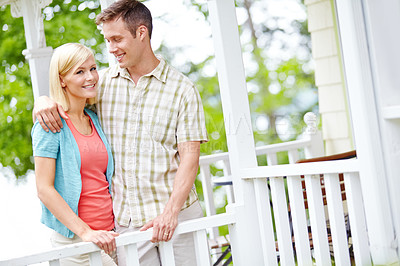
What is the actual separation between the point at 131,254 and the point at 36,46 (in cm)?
204

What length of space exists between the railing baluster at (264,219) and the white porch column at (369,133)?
2.42ft

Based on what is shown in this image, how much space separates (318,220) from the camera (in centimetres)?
266

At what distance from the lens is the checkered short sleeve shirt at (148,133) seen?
286 cm

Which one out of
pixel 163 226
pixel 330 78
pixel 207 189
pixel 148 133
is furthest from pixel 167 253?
pixel 330 78

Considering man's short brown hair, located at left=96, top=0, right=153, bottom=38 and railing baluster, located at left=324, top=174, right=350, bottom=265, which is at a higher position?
man's short brown hair, located at left=96, top=0, right=153, bottom=38

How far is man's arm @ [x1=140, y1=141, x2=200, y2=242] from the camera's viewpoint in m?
2.69

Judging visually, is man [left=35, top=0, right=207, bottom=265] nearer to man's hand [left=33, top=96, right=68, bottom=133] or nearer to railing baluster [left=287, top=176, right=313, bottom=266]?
man's hand [left=33, top=96, right=68, bottom=133]

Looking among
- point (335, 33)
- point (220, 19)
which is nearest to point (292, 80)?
point (335, 33)

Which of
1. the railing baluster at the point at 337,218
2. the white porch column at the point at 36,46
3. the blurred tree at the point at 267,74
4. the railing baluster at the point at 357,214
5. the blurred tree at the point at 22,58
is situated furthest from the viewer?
the blurred tree at the point at 267,74

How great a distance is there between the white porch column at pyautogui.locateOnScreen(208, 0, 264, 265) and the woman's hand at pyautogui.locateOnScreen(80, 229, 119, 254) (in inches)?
28.4

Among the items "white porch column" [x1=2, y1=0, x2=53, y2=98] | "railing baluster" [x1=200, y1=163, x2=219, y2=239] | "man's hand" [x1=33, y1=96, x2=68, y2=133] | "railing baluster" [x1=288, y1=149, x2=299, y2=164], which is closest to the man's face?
"man's hand" [x1=33, y1=96, x2=68, y2=133]

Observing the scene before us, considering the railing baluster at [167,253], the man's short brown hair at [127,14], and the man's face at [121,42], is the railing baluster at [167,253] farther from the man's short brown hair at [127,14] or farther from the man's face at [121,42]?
the man's short brown hair at [127,14]

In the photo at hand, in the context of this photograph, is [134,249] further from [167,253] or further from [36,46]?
[36,46]

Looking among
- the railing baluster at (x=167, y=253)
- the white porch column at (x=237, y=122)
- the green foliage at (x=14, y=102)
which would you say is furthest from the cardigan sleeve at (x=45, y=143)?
the green foliage at (x=14, y=102)
